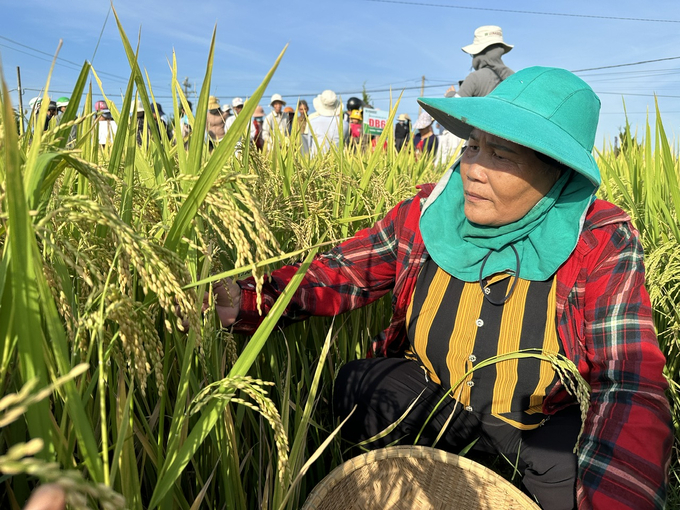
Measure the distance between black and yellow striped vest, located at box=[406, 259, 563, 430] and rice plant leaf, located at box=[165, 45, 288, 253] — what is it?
40.3 inches

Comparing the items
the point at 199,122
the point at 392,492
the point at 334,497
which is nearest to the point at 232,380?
the point at 199,122

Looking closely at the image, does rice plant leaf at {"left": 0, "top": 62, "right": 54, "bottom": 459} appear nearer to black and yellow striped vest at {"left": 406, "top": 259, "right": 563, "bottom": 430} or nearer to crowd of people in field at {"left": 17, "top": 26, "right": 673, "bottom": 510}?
crowd of people in field at {"left": 17, "top": 26, "right": 673, "bottom": 510}

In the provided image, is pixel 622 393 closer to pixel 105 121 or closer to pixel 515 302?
pixel 515 302

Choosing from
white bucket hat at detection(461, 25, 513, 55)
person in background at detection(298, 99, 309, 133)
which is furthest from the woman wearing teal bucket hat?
white bucket hat at detection(461, 25, 513, 55)

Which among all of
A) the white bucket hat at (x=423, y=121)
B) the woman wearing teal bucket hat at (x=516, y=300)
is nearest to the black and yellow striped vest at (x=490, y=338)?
the woman wearing teal bucket hat at (x=516, y=300)

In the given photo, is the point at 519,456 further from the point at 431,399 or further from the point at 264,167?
the point at 264,167

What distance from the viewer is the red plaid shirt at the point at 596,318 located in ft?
3.99

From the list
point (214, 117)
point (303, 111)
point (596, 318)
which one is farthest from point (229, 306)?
point (214, 117)

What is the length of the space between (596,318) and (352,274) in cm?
75

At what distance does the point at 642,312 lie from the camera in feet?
4.58

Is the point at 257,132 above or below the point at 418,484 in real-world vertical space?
above

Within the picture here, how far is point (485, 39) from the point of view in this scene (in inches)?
190

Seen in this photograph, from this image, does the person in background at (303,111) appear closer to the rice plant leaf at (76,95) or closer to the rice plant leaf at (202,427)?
the rice plant leaf at (76,95)

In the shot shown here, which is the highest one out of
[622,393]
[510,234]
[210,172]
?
[210,172]
